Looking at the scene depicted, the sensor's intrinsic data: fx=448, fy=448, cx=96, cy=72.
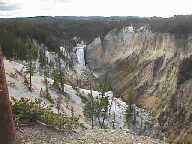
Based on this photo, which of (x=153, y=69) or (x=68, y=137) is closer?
(x=68, y=137)

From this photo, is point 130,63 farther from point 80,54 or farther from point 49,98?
point 49,98

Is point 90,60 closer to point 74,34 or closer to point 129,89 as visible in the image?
point 74,34

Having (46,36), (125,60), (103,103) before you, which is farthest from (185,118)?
(46,36)

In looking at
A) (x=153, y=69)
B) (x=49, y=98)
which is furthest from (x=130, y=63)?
(x=49, y=98)

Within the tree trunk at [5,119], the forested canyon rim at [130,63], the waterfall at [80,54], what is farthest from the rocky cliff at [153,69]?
the tree trunk at [5,119]

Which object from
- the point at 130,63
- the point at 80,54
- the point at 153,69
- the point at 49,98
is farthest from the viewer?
the point at 80,54

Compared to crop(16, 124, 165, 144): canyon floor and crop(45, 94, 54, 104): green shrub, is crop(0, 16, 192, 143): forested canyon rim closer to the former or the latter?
crop(45, 94, 54, 104): green shrub

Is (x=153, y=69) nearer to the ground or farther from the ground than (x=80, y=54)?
farther from the ground
